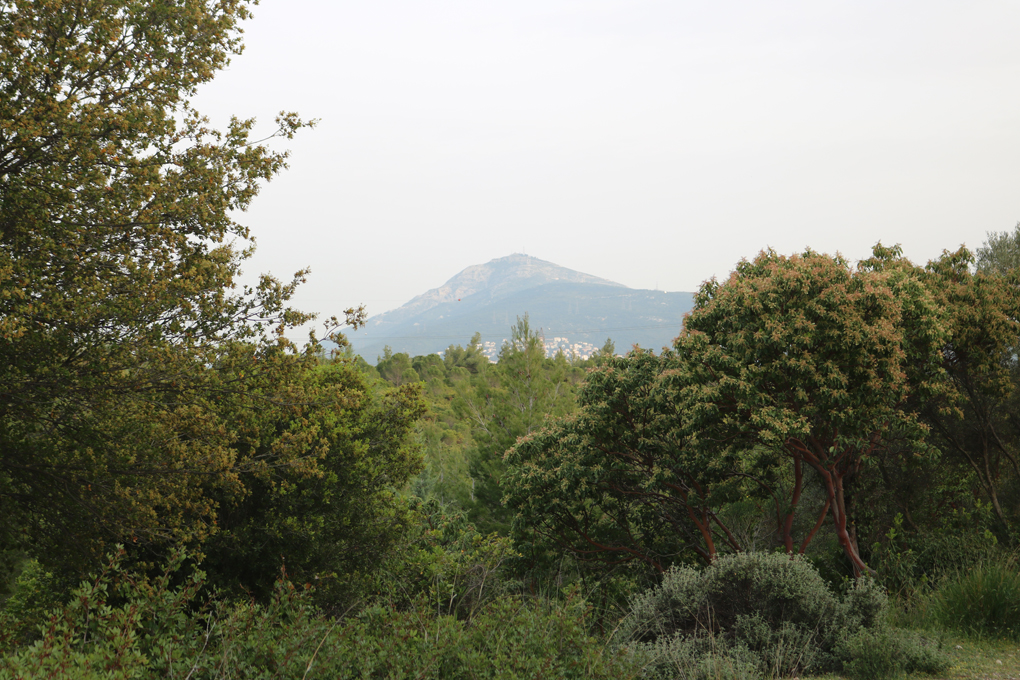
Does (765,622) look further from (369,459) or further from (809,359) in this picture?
(369,459)

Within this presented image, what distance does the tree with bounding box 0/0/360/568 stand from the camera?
603cm

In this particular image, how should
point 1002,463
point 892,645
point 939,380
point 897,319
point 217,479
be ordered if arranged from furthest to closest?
point 1002,463
point 939,380
point 897,319
point 217,479
point 892,645

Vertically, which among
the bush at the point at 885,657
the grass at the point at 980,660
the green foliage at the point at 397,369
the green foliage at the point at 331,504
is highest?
the green foliage at the point at 397,369

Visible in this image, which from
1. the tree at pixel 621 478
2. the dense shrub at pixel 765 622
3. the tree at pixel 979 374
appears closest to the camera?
the dense shrub at pixel 765 622

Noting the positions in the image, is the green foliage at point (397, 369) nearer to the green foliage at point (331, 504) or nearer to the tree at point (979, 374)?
the green foliage at point (331, 504)

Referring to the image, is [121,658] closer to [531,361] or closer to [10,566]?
[10,566]

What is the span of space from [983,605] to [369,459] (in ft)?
26.6

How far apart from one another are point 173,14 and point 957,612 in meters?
11.4

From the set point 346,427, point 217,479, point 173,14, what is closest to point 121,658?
point 217,479

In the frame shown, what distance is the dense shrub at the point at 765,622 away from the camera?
19.7 ft

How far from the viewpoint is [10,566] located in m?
9.02

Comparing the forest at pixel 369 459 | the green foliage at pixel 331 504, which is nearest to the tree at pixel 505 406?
the forest at pixel 369 459

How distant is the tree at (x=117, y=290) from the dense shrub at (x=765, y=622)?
4.34 meters

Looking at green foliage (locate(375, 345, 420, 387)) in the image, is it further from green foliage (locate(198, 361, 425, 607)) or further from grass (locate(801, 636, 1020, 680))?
grass (locate(801, 636, 1020, 680))
